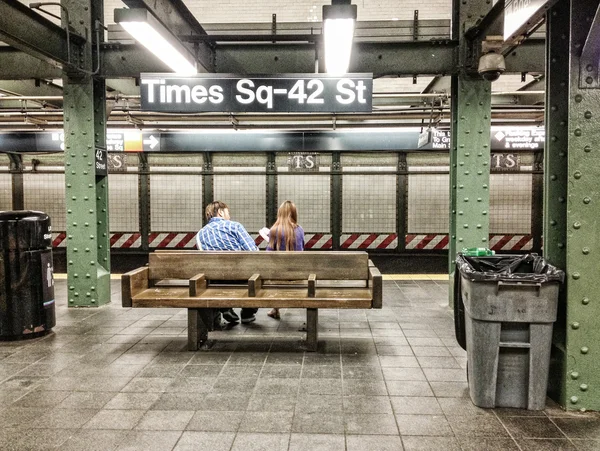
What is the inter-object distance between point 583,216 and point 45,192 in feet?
34.7

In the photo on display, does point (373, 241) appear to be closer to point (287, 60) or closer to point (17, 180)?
point (287, 60)

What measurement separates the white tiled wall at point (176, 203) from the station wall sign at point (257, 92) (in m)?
4.98

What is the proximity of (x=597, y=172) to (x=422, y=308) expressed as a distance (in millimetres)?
3745

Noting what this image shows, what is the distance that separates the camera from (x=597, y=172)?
10.7 ft

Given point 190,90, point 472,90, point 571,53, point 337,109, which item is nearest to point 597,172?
point 571,53

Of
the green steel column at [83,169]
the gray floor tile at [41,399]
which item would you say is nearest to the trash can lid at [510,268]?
the gray floor tile at [41,399]

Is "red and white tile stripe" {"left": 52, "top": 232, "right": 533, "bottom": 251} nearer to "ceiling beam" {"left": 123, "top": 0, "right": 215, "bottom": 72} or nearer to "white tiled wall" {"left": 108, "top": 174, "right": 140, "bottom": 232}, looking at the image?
"white tiled wall" {"left": 108, "top": 174, "right": 140, "bottom": 232}

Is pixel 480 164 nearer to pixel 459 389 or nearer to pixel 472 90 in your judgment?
pixel 472 90

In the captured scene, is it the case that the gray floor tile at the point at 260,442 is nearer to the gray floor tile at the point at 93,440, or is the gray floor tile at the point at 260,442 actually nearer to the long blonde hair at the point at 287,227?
the gray floor tile at the point at 93,440

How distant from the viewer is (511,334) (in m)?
3.31

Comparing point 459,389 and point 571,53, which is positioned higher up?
point 571,53

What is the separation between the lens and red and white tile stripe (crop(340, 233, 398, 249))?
10.1m

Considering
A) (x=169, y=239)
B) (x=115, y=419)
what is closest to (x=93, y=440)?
(x=115, y=419)

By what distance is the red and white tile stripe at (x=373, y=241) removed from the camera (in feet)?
33.3
